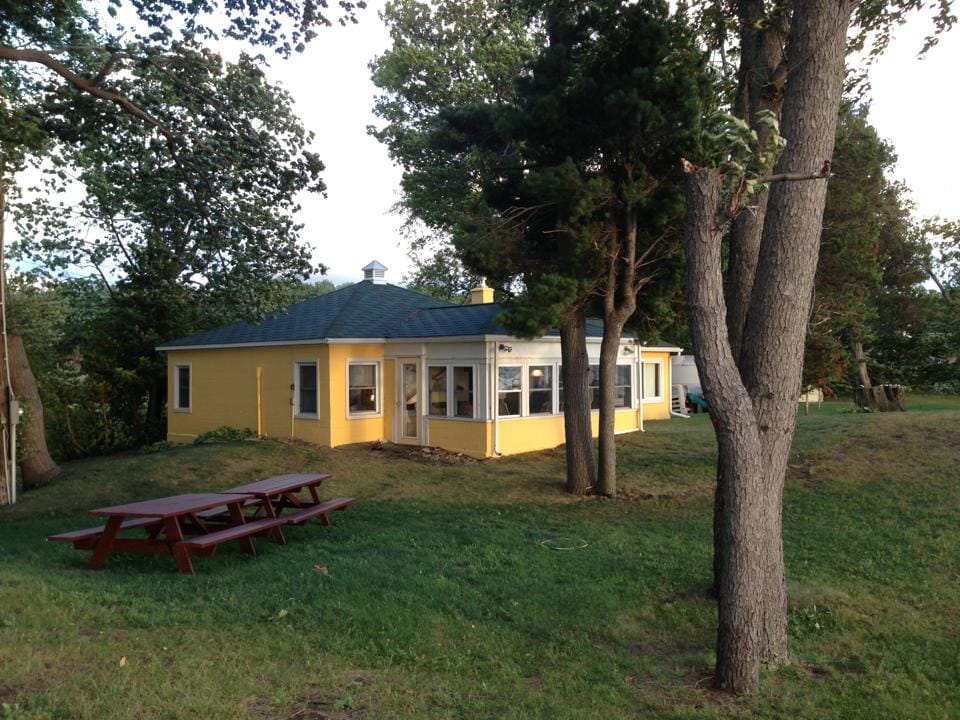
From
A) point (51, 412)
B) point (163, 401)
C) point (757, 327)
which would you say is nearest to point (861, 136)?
point (757, 327)

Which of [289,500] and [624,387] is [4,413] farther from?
[624,387]

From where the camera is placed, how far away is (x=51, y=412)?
21125 millimetres

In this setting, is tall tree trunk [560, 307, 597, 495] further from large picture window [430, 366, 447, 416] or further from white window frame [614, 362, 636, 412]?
white window frame [614, 362, 636, 412]

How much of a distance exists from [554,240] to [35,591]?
9444 mm

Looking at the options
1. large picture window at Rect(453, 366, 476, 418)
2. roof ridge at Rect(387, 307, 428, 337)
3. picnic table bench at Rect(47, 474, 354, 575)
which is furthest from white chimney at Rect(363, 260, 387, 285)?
picnic table bench at Rect(47, 474, 354, 575)

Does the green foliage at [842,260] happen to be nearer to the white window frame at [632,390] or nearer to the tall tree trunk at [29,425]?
the white window frame at [632,390]

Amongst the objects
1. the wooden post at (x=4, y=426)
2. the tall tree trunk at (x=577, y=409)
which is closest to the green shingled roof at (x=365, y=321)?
the tall tree trunk at (x=577, y=409)

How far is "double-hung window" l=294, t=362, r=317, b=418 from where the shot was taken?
17.4 m

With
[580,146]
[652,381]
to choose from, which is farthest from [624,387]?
[580,146]

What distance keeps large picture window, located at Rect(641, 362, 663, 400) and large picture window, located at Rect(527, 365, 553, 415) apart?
23.8ft

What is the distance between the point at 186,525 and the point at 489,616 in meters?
4.67

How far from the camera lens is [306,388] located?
17.6 m

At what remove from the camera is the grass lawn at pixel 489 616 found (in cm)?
460

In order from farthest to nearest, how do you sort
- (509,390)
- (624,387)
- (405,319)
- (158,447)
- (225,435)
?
(624,387), (158,447), (405,319), (225,435), (509,390)
